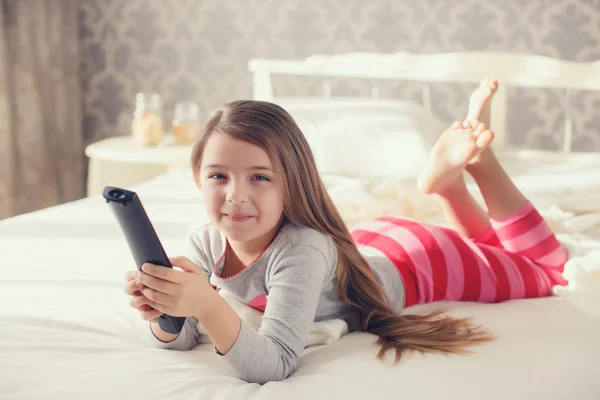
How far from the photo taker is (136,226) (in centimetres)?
74

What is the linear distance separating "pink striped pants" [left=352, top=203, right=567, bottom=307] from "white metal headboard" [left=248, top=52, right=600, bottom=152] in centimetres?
111

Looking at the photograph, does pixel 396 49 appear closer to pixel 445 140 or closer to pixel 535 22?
pixel 535 22

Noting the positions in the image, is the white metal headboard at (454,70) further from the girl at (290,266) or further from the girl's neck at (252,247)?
the girl's neck at (252,247)

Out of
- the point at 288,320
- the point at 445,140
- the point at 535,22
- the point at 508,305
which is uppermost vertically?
the point at 535,22

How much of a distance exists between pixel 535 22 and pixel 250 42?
113cm

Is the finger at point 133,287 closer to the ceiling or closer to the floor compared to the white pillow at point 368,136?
closer to the ceiling

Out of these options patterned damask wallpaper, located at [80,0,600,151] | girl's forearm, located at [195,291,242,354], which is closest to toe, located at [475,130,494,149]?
girl's forearm, located at [195,291,242,354]

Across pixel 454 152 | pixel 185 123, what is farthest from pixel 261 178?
pixel 185 123

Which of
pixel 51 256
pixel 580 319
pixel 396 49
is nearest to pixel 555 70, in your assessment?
pixel 396 49

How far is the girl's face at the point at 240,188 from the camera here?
967 mm

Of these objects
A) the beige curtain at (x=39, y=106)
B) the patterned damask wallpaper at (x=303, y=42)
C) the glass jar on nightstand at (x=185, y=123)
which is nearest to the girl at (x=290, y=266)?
the patterned damask wallpaper at (x=303, y=42)

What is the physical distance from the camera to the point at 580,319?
1174 millimetres

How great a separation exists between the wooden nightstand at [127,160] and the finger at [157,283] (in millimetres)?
1943

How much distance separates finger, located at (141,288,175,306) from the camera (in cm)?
82
